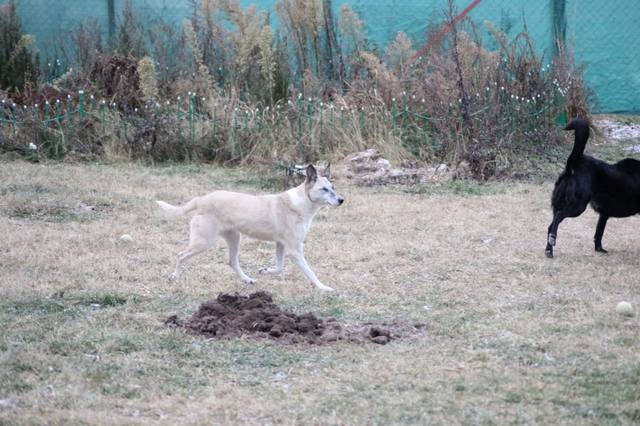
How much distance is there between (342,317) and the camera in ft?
20.2

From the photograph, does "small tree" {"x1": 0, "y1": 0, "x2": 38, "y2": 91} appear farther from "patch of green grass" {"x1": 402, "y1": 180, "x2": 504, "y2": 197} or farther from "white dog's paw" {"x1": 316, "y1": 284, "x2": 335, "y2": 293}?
"white dog's paw" {"x1": 316, "y1": 284, "x2": 335, "y2": 293}

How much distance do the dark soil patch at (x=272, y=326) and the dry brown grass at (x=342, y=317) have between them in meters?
0.16

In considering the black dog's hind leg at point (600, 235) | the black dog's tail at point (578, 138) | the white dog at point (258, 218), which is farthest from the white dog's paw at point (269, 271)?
the black dog's hind leg at point (600, 235)

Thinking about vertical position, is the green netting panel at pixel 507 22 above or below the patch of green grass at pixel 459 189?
above

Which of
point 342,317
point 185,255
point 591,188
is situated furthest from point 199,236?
point 591,188

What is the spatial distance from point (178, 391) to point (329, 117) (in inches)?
346

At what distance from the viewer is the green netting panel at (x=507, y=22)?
17.0 m

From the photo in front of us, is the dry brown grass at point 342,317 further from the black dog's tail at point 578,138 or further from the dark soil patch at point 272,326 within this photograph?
the black dog's tail at point 578,138

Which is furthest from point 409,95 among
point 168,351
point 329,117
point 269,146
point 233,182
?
point 168,351

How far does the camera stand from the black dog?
8.08 metres

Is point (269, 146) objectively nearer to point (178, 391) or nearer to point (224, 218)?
point (224, 218)

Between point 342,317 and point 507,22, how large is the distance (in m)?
12.2

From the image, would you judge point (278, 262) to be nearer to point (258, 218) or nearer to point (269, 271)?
point (269, 271)

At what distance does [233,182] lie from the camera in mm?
11445
